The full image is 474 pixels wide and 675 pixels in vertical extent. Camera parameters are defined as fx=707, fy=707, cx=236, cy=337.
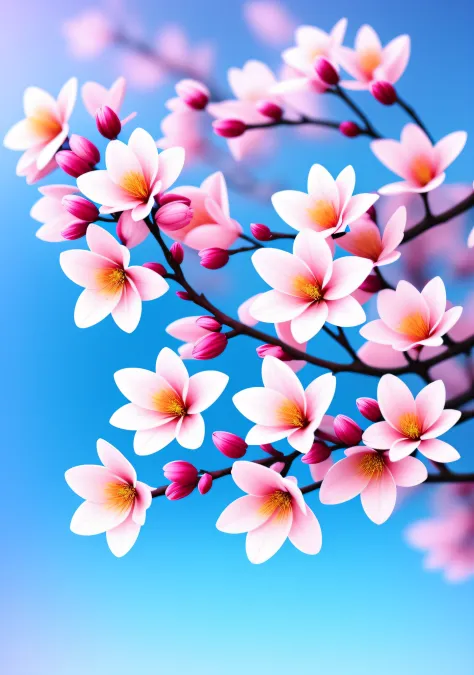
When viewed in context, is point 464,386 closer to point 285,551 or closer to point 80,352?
point 285,551

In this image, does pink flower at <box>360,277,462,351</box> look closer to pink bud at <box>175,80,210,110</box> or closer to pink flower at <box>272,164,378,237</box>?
pink flower at <box>272,164,378,237</box>

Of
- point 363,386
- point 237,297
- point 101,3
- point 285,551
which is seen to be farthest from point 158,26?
point 285,551

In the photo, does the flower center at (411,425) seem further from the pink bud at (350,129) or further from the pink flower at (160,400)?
the pink bud at (350,129)

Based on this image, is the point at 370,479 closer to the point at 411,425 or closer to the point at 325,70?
the point at 411,425

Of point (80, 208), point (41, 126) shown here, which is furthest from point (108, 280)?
point (41, 126)

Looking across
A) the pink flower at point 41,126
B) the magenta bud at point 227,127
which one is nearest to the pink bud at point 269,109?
the magenta bud at point 227,127

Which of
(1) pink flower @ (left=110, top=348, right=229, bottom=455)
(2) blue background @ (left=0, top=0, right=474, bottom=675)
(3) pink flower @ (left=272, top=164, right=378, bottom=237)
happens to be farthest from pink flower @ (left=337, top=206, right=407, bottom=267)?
(2) blue background @ (left=0, top=0, right=474, bottom=675)
